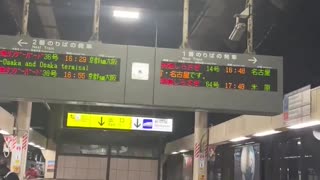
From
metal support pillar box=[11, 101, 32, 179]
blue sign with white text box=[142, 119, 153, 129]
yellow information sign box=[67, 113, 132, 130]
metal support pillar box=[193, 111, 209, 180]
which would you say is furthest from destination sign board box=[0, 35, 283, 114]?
blue sign with white text box=[142, 119, 153, 129]

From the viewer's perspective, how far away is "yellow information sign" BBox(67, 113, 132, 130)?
11898mm

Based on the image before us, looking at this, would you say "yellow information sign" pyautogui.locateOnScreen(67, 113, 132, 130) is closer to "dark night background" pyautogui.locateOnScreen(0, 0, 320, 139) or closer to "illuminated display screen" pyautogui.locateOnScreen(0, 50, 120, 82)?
"dark night background" pyautogui.locateOnScreen(0, 0, 320, 139)

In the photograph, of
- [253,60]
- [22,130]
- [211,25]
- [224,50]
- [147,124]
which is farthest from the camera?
[147,124]

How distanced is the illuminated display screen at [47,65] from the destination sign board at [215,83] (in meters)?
0.74

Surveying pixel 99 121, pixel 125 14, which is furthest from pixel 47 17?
pixel 99 121

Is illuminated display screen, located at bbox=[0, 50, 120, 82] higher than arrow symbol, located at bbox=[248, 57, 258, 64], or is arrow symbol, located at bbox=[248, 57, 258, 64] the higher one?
arrow symbol, located at bbox=[248, 57, 258, 64]

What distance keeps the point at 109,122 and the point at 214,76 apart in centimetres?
656

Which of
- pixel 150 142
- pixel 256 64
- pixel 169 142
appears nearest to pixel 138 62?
pixel 256 64

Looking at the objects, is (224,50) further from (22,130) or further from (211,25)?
(22,130)

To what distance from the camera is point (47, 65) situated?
18.1 feet

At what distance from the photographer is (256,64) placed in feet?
19.0

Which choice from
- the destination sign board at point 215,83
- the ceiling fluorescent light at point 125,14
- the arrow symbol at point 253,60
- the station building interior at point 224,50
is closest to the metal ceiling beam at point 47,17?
the station building interior at point 224,50

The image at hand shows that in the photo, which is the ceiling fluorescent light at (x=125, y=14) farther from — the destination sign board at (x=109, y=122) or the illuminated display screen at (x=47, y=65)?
the destination sign board at (x=109, y=122)

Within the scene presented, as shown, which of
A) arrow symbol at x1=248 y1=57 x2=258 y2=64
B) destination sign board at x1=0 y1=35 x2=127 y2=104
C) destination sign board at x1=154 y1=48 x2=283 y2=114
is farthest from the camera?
arrow symbol at x1=248 y1=57 x2=258 y2=64
